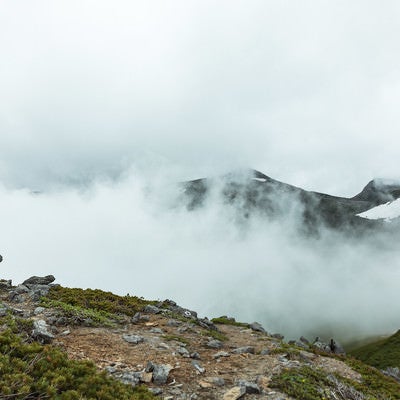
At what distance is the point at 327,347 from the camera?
101 ft

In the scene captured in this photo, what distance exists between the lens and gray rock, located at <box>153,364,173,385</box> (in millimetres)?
12758

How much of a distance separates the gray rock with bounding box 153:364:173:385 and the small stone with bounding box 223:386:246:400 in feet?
8.12

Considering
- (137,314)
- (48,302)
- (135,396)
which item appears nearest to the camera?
(135,396)

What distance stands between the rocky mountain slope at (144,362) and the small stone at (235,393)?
0.04 meters

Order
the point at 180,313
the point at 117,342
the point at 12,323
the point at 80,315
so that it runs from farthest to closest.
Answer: the point at 180,313, the point at 80,315, the point at 117,342, the point at 12,323

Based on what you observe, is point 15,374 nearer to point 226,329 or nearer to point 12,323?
point 12,323

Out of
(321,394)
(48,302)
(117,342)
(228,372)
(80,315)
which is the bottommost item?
(321,394)

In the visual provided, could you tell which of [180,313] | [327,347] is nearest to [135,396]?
[180,313]

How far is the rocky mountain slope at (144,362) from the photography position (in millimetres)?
10734

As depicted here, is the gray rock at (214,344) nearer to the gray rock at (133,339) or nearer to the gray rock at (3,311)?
the gray rock at (133,339)

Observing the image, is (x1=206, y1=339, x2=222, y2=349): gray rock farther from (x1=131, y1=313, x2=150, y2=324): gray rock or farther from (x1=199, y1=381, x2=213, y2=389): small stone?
(x1=199, y1=381, x2=213, y2=389): small stone

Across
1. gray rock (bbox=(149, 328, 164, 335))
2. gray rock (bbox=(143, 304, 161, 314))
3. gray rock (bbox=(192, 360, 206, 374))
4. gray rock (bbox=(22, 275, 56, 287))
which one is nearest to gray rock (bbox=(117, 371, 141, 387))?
gray rock (bbox=(192, 360, 206, 374))

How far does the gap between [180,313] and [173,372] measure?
1424cm

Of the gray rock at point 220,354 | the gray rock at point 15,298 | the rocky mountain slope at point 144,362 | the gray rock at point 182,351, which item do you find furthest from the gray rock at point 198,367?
the gray rock at point 15,298
